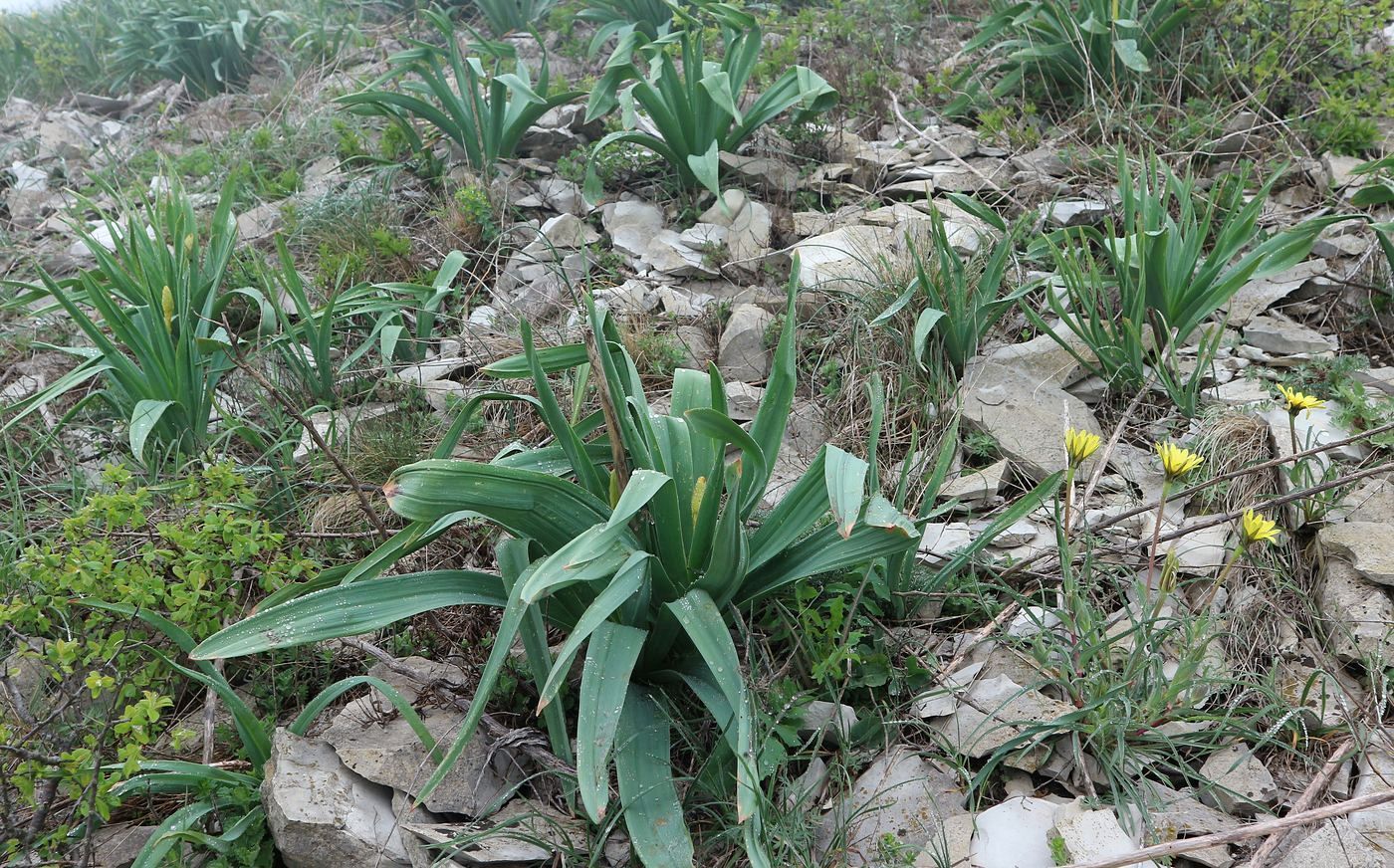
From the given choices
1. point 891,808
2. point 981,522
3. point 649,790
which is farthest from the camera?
point 981,522

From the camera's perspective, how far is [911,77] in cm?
455

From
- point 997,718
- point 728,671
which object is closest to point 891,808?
point 997,718

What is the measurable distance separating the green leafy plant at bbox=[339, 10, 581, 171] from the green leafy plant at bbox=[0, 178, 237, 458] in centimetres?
Answer: 121

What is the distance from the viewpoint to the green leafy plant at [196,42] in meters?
5.98

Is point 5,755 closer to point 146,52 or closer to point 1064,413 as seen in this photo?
point 1064,413

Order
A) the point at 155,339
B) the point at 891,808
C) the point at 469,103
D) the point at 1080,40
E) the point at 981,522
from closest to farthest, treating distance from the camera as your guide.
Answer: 1. the point at 891,808
2. the point at 981,522
3. the point at 155,339
4. the point at 1080,40
5. the point at 469,103

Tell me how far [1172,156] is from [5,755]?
387 cm

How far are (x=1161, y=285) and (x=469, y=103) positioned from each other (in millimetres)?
2766

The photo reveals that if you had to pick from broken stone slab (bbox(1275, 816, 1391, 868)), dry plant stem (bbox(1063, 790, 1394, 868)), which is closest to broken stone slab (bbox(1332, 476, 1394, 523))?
broken stone slab (bbox(1275, 816, 1391, 868))

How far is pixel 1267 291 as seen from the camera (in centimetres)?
309

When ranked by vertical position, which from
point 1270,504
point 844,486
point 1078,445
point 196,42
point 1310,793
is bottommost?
point 1310,793

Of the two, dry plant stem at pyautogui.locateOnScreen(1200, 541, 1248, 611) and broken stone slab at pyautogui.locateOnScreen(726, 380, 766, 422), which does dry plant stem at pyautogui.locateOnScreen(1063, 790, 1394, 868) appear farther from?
broken stone slab at pyautogui.locateOnScreen(726, 380, 766, 422)

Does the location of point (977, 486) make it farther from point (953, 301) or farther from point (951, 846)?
point (951, 846)

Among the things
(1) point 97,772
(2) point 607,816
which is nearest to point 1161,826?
(2) point 607,816
